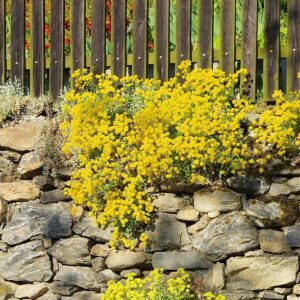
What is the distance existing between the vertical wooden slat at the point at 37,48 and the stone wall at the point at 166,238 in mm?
645

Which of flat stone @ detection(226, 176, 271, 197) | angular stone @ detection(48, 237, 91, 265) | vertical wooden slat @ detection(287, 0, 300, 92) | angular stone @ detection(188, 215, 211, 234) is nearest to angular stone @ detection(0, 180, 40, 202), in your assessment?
angular stone @ detection(48, 237, 91, 265)

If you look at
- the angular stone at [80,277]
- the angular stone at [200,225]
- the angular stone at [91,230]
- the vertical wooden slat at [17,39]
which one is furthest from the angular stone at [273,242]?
the vertical wooden slat at [17,39]

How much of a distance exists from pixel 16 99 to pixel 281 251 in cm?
273

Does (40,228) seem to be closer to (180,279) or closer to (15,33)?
(180,279)

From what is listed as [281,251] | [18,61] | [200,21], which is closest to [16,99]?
[18,61]

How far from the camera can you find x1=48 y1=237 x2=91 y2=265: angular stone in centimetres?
622

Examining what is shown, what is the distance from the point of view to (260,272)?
5.70 meters

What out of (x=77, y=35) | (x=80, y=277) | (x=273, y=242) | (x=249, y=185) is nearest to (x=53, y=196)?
(x=80, y=277)

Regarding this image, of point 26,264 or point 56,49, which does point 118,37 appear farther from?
point 26,264

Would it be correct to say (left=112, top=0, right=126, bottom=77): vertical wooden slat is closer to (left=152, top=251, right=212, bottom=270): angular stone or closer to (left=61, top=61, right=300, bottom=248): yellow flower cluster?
(left=61, top=61, right=300, bottom=248): yellow flower cluster

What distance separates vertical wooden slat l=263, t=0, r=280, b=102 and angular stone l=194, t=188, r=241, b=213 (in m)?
0.97

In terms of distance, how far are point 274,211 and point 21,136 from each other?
2.27 meters

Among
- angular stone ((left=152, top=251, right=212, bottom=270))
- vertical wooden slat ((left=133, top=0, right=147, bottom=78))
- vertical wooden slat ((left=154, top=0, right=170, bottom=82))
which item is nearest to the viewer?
angular stone ((left=152, top=251, right=212, bottom=270))

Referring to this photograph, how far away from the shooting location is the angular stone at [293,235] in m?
5.64
